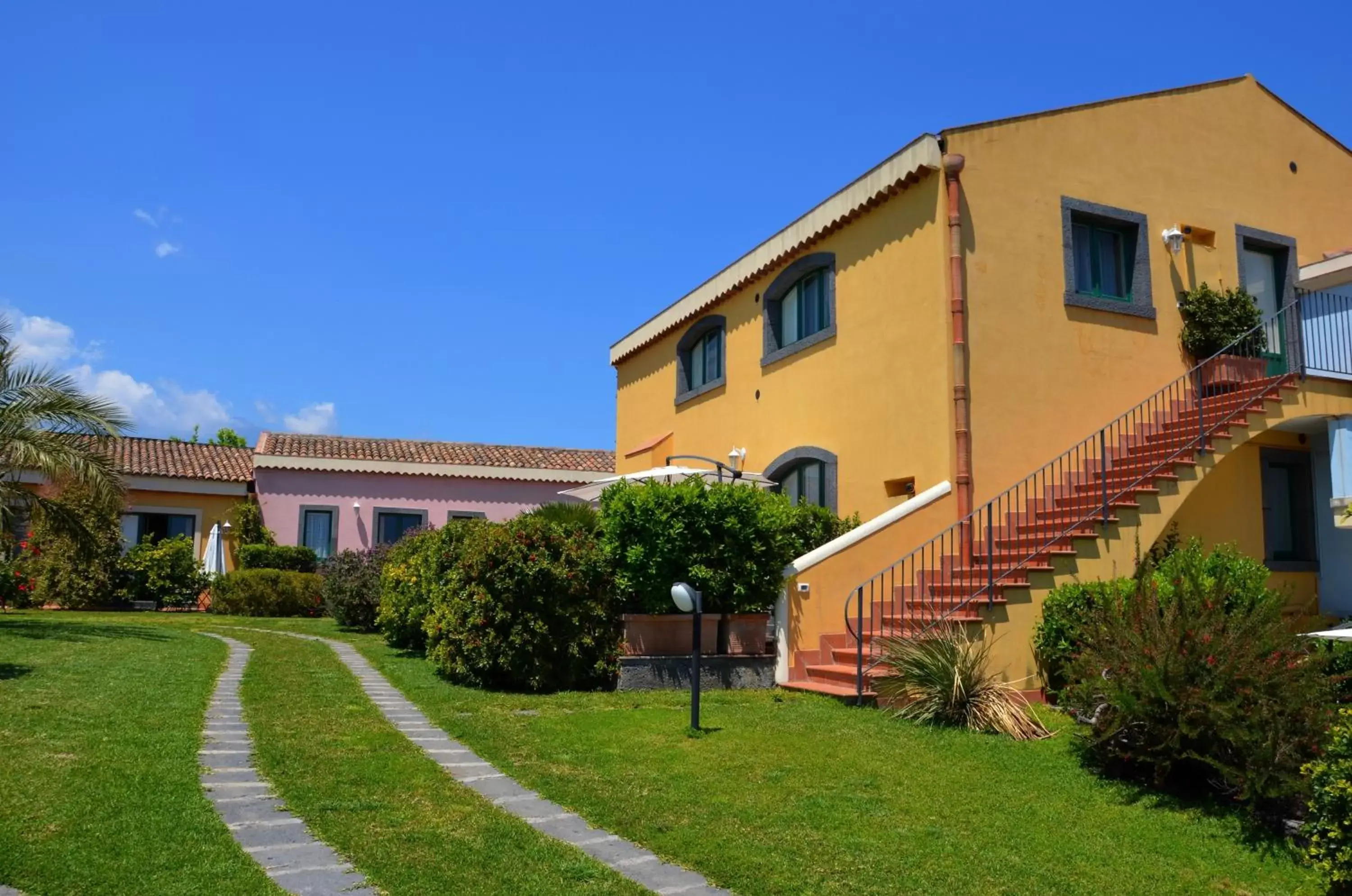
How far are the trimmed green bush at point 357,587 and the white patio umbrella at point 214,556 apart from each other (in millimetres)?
7485

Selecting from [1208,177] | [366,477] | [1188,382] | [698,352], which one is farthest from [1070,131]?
[366,477]

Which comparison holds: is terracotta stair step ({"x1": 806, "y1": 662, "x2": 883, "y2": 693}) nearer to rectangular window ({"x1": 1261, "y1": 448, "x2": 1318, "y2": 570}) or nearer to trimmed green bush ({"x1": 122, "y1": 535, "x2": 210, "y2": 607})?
rectangular window ({"x1": 1261, "y1": 448, "x2": 1318, "y2": 570})

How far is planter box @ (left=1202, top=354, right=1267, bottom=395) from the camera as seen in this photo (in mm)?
14117

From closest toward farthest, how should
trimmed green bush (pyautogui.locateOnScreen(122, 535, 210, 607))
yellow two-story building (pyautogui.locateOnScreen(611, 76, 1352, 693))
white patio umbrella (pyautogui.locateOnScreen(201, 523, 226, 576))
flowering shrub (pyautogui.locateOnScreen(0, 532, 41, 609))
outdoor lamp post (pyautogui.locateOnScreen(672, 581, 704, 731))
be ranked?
1. outdoor lamp post (pyautogui.locateOnScreen(672, 581, 704, 731))
2. yellow two-story building (pyautogui.locateOnScreen(611, 76, 1352, 693))
3. flowering shrub (pyautogui.locateOnScreen(0, 532, 41, 609))
4. trimmed green bush (pyautogui.locateOnScreen(122, 535, 210, 607))
5. white patio umbrella (pyautogui.locateOnScreen(201, 523, 226, 576))

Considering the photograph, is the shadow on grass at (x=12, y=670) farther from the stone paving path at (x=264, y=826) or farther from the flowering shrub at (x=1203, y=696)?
the flowering shrub at (x=1203, y=696)

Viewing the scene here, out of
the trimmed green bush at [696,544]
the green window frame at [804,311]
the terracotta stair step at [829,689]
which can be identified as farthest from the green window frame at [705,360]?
the terracotta stair step at [829,689]

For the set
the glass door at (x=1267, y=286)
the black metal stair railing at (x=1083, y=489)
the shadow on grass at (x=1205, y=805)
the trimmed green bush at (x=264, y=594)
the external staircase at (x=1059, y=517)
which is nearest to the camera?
the shadow on grass at (x=1205, y=805)

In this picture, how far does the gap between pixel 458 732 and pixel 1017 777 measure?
434cm

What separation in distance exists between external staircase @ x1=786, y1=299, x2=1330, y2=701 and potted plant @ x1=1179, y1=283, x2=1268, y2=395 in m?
0.04

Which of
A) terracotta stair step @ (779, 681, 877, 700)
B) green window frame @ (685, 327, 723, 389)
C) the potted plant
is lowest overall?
terracotta stair step @ (779, 681, 877, 700)

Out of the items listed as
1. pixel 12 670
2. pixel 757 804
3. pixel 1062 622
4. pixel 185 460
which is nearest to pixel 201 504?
pixel 185 460

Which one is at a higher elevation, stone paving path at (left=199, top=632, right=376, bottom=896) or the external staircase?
the external staircase

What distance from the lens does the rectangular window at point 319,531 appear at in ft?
95.3

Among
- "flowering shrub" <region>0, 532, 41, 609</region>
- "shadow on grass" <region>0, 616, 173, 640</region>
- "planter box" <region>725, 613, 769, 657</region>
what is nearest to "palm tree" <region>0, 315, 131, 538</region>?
"shadow on grass" <region>0, 616, 173, 640</region>
